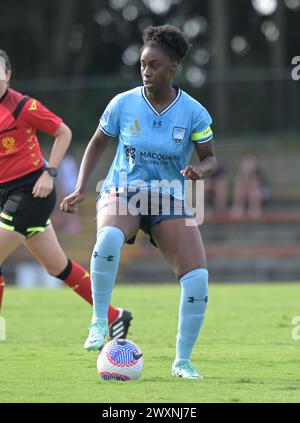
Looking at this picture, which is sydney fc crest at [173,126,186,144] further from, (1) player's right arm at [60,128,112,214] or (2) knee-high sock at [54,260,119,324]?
A: (2) knee-high sock at [54,260,119,324]

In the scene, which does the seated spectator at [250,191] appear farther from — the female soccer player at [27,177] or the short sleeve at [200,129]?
the short sleeve at [200,129]

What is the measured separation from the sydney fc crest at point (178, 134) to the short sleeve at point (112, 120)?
0.43 m

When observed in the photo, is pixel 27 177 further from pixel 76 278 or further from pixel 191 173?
pixel 191 173

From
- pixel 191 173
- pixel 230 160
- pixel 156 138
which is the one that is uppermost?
pixel 230 160

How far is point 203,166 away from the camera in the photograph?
7098 millimetres

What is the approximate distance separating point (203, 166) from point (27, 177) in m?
2.02

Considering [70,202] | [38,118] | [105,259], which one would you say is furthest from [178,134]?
[38,118]

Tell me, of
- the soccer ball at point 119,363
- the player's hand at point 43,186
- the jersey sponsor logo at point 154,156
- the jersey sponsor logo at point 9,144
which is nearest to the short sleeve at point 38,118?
the jersey sponsor logo at point 9,144

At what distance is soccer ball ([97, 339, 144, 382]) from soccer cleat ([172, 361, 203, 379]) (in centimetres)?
24

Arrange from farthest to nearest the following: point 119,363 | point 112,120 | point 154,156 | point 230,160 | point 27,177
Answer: point 230,160, point 27,177, point 112,120, point 154,156, point 119,363

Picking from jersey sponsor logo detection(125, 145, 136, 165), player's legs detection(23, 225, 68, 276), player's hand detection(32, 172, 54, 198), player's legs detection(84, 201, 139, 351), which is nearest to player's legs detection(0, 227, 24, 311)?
player's legs detection(23, 225, 68, 276)

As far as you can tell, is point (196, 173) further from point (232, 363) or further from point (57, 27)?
point (57, 27)

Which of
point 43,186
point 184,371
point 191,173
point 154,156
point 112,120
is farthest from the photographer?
point 43,186

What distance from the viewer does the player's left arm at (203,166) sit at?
6.87 m
